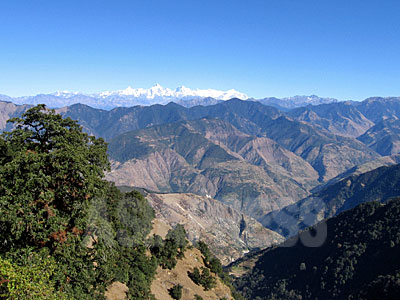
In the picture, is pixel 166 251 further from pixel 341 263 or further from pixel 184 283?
pixel 341 263

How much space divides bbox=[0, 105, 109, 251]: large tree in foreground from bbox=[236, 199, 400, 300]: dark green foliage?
336 ft

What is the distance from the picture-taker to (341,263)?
132250mm

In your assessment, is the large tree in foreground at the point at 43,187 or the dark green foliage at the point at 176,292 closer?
the large tree in foreground at the point at 43,187

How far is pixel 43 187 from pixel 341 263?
5421 inches

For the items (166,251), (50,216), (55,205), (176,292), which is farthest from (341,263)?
(50,216)

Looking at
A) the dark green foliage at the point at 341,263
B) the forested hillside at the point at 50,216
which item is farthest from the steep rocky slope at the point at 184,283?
the dark green foliage at the point at 341,263

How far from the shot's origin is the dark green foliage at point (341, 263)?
11862 centimetres

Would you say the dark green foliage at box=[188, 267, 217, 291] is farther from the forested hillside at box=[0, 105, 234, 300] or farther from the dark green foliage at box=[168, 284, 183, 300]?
the forested hillside at box=[0, 105, 234, 300]

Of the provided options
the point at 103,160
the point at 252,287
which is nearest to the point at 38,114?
the point at 103,160

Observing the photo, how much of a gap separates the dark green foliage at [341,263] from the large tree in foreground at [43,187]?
10234cm

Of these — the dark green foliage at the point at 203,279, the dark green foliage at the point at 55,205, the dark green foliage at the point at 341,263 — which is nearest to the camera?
the dark green foliage at the point at 55,205

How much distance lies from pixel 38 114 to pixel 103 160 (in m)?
7.28

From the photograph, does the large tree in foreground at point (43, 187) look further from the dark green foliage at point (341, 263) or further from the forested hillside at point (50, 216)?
the dark green foliage at point (341, 263)

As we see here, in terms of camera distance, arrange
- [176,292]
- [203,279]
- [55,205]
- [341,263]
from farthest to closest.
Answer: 1. [341,263]
2. [203,279]
3. [176,292]
4. [55,205]
